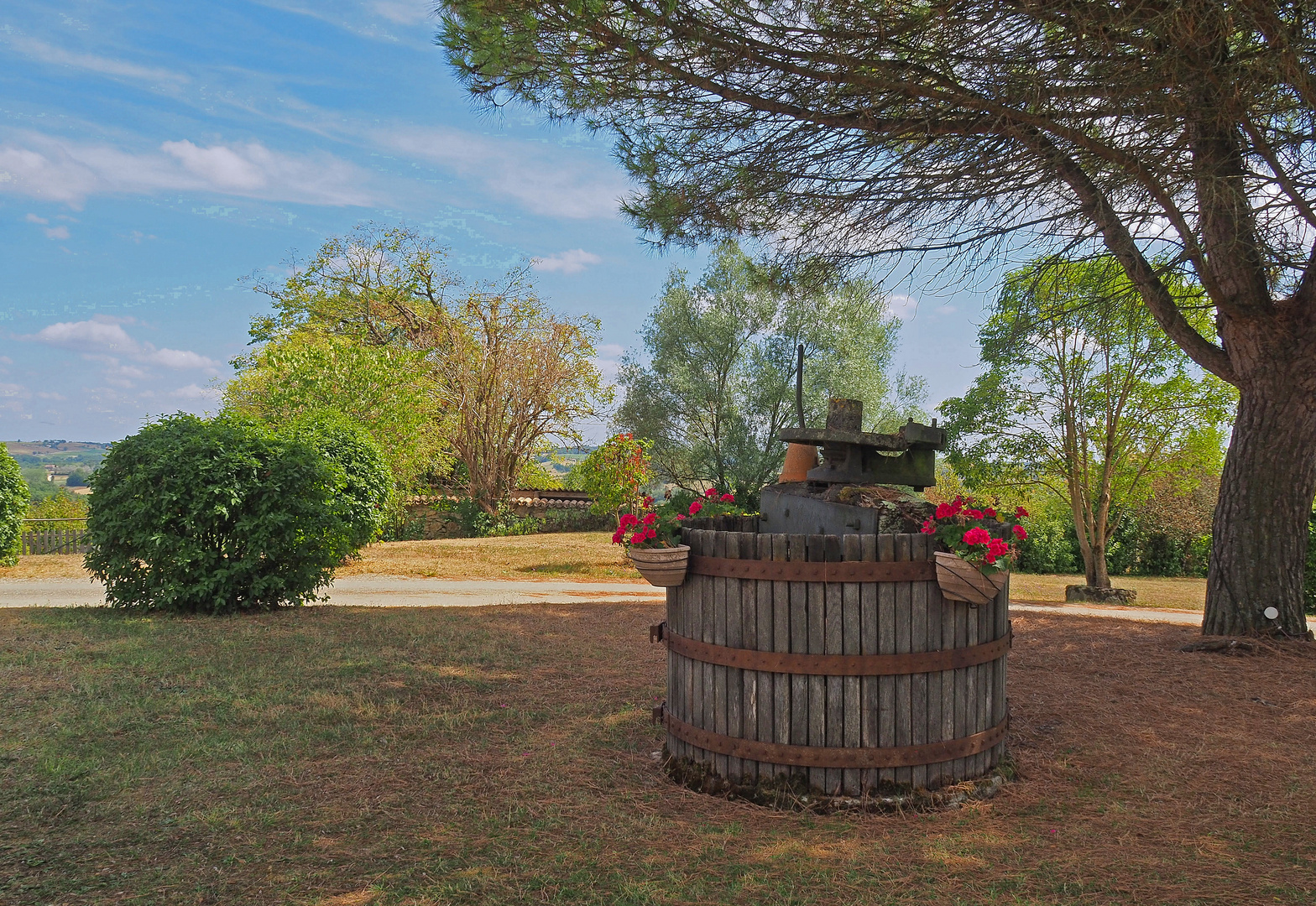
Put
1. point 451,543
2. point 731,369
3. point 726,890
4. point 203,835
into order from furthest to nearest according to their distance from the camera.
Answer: point 731,369 → point 451,543 → point 203,835 → point 726,890

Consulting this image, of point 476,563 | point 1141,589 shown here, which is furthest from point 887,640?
point 1141,589

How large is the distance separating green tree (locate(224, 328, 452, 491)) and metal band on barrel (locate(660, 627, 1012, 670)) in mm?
11467

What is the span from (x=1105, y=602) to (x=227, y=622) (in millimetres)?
13189

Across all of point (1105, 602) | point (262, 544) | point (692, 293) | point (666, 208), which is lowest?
point (1105, 602)

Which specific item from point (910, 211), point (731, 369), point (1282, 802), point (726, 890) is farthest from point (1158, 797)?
point (731, 369)

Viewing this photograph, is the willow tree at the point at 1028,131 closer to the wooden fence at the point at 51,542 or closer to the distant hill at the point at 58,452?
the wooden fence at the point at 51,542

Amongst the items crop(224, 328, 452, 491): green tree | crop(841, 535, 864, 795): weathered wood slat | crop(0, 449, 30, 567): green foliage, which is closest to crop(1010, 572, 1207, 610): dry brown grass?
crop(841, 535, 864, 795): weathered wood slat

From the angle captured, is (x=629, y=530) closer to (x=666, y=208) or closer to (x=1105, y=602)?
(x=666, y=208)

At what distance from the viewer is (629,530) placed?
4.52 m

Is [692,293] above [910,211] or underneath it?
above

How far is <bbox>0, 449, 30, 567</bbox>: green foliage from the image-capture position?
1323cm

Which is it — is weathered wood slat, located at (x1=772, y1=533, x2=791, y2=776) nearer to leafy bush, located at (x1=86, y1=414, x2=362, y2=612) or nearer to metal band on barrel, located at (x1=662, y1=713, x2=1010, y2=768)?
metal band on barrel, located at (x1=662, y1=713, x2=1010, y2=768)

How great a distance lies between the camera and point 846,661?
387 centimetres

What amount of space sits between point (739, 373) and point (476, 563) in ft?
31.3
